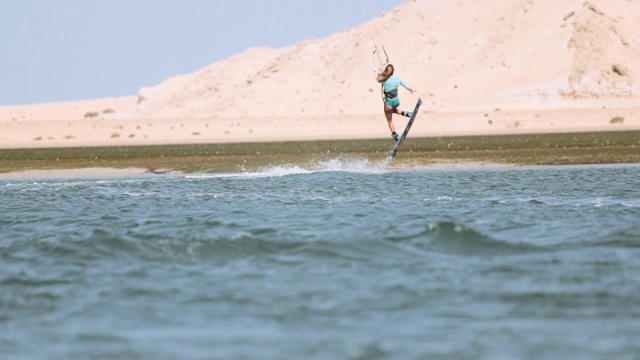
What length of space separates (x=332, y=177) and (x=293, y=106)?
7865 centimetres

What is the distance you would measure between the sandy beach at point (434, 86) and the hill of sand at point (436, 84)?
14 centimetres

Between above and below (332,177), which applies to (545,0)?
above

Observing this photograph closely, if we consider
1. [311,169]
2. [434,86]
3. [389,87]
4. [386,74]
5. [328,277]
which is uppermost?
[434,86]

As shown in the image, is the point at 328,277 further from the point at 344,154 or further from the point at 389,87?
the point at 344,154

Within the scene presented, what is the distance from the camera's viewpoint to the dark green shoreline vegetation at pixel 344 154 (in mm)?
36400

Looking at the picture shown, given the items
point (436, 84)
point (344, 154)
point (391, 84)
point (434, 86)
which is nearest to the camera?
point (391, 84)

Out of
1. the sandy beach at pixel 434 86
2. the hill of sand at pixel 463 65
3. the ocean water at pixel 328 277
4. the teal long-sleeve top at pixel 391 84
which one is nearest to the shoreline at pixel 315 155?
the teal long-sleeve top at pixel 391 84

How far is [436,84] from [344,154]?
5815cm

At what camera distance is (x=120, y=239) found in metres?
16.3

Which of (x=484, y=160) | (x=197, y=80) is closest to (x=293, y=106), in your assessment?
(x=197, y=80)

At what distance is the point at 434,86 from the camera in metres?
98.4

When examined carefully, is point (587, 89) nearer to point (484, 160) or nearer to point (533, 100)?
point (533, 100)

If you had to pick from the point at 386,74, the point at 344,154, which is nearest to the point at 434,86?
the point at 344,154

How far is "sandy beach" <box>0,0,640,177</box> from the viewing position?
66125 millimetres
